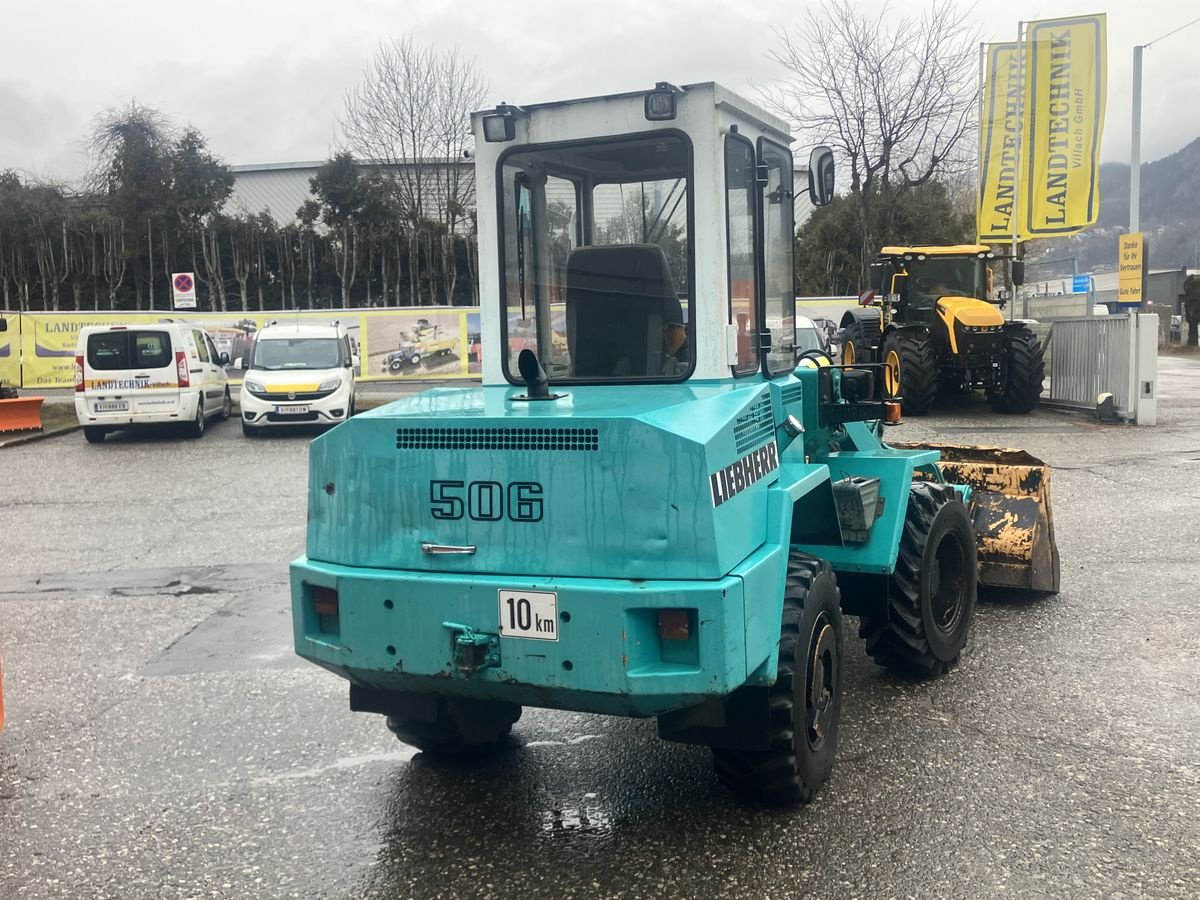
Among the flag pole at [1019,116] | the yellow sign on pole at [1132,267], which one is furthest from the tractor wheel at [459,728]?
the yellow sign on pole at [1132,267]

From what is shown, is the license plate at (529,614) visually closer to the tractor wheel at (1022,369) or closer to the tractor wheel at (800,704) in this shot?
the tractor wheel at (800,704)

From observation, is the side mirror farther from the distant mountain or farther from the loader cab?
the distant mountain

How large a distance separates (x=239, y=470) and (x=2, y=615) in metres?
7.14

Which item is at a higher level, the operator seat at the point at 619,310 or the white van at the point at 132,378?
the operator seat at the point at 619,310

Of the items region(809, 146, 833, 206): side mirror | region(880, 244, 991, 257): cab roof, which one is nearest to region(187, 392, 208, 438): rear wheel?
region(880, 244, 991, 257): cab roof

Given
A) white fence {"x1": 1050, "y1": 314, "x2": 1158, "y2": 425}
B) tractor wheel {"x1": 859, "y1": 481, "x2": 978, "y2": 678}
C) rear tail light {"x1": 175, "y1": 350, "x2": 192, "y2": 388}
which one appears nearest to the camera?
tractor wheel {"x1": 859, "y1": 481, "x2": 978, "y2": 678}

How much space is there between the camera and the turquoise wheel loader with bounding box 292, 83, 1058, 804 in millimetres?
3463

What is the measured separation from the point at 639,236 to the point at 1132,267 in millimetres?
20752

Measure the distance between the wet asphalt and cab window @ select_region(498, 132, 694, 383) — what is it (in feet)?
5.40

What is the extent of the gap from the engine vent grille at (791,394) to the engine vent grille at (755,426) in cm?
29

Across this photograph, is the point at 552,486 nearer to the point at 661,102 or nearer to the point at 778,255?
the point at 661,102

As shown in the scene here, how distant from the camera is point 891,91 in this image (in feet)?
108

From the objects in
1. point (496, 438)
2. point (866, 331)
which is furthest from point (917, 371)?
point (496, 438)

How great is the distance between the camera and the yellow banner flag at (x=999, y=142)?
2080 cm
